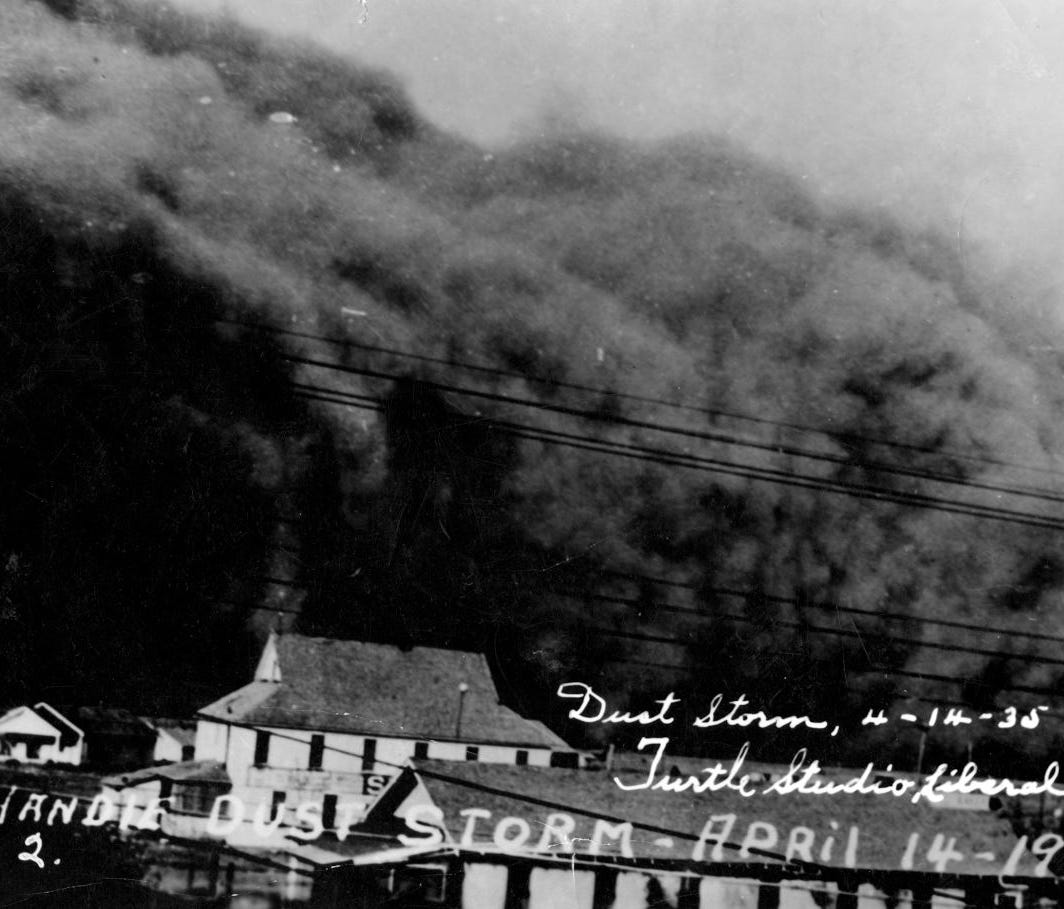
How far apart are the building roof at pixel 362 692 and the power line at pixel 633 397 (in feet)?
3.42

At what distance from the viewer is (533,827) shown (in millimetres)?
3828

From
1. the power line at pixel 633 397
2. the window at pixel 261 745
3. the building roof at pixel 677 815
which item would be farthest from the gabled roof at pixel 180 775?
the power line at pixel 633 397

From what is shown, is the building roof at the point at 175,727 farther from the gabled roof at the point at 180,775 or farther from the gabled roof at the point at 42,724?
the gabled roof at the point at 42,724

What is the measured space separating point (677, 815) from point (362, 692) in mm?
1260

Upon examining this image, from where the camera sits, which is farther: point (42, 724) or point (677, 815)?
point (677, 815)

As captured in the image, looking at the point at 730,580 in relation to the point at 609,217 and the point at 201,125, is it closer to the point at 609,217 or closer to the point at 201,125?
the point at 609,217

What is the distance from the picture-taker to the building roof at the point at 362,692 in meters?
3.71

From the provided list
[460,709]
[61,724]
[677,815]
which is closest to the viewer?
[61,724]

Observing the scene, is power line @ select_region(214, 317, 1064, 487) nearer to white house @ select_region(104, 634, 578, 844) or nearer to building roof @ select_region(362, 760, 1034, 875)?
white house @ select_region(104, 634, 578, 844)

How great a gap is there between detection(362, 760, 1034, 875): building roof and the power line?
49.9 inches

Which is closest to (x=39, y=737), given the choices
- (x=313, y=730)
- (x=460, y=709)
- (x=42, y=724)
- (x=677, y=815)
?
(x=42, y=724)

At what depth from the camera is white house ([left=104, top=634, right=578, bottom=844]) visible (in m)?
3.71

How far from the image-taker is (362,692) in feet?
12.2

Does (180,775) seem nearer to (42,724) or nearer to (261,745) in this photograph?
(261,745)
